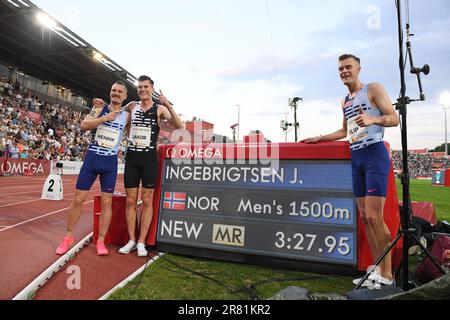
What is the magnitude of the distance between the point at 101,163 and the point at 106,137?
1.09 feet

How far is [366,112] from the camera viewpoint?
286cm

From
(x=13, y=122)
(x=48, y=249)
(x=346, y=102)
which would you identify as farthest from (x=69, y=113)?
(x=346, y=102)

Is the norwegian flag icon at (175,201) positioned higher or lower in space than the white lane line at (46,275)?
higher

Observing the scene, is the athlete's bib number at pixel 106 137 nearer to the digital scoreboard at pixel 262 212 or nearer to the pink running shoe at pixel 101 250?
the digital scoreboard at pixel 262 212

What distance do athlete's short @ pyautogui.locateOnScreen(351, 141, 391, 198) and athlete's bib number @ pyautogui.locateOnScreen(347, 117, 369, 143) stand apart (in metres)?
0.11

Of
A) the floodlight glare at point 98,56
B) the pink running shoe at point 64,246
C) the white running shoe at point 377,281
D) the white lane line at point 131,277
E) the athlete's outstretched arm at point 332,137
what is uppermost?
the floodlight glare at point 98,56

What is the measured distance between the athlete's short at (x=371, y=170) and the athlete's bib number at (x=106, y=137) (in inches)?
111

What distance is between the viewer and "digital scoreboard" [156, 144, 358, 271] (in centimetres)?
307

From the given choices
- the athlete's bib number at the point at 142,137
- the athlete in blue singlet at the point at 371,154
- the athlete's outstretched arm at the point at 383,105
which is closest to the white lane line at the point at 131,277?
the athlete's bib number at the point at 142,137

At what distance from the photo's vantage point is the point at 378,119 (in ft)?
8.41

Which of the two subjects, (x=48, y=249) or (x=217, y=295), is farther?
(x=48, y=249)

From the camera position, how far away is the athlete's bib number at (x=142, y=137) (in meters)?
3.65

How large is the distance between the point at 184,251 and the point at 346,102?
99.6 inches
